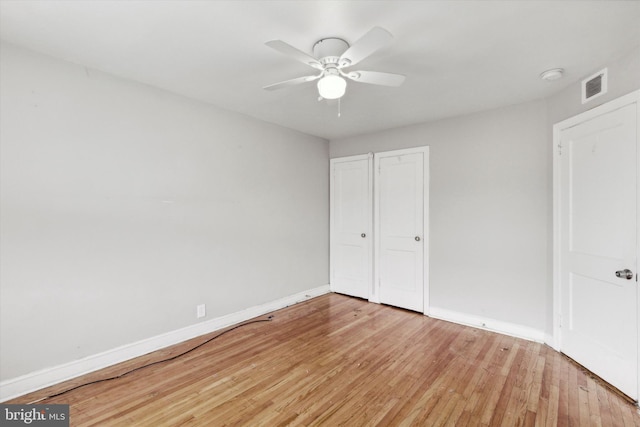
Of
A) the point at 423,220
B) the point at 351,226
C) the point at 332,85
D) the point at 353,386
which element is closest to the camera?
the point at 332,85

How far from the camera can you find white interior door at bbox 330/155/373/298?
4559 mm

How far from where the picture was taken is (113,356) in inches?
104

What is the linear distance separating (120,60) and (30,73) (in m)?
0.62

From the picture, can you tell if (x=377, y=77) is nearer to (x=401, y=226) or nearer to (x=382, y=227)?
(x=401, y=226)

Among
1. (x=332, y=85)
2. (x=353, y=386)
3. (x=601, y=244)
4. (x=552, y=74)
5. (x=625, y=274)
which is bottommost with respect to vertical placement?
(x=353, y=386)

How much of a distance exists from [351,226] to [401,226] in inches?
34.0

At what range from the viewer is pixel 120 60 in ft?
7.87

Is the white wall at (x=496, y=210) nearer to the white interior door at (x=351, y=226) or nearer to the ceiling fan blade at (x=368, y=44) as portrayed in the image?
the white interior door at (x=351, y=226)

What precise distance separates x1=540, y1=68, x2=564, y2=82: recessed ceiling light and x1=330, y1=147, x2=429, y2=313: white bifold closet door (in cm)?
149

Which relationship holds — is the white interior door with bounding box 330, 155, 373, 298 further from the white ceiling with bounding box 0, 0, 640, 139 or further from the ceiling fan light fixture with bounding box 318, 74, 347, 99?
the ceiling fan light fixture with bounding box 318, 74, 347, 99

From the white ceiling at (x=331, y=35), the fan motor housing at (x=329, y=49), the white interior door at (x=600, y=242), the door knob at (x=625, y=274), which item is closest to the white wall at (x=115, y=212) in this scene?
the white ceiling at (x=331, y=35)

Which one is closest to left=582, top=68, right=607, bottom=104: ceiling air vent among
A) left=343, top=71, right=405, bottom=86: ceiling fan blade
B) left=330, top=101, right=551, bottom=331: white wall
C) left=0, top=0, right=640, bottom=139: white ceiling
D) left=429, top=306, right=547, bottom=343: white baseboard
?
left=0, top=0, right=640, bottom=139: white ceiling

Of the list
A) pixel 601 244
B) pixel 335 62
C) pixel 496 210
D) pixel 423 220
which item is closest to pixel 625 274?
pixel 601 244

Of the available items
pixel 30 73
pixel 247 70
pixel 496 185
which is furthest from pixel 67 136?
pixel 496 185
